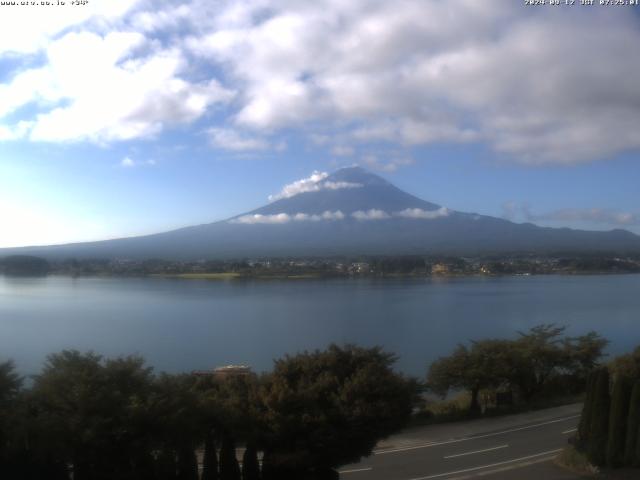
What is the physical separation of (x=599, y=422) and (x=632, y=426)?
0.34 m

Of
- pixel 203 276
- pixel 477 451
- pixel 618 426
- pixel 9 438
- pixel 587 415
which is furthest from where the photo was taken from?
pixel 203 276

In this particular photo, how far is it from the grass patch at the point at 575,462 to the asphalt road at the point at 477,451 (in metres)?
0.12

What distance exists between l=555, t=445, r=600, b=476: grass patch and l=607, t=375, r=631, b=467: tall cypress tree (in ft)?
0.68

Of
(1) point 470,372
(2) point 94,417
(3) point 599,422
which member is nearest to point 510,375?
(1) point 470,372

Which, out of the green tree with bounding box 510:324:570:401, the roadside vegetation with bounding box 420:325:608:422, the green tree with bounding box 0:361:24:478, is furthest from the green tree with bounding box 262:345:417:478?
the green tree with bounding box 510:324:570:401

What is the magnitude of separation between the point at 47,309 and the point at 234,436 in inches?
856

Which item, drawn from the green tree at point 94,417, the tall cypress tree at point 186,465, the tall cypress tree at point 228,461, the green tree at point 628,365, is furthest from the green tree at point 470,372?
the green tree at point 94,417

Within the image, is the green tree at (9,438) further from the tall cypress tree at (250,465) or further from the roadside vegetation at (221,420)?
the tall cypress tree at (250,465)

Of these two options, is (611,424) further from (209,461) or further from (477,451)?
(209,461)

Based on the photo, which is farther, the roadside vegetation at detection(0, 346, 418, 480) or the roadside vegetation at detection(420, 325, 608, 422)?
the roadside vegetation at detection(420, 325, 608, 422)

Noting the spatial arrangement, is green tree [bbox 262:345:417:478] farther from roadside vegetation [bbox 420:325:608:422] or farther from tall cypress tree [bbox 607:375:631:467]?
roadside vegetation [bbox 420:325:608:422]

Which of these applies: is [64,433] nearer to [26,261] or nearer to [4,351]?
[4,351]

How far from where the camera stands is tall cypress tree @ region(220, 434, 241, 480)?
493cm

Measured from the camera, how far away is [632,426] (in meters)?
5.84
